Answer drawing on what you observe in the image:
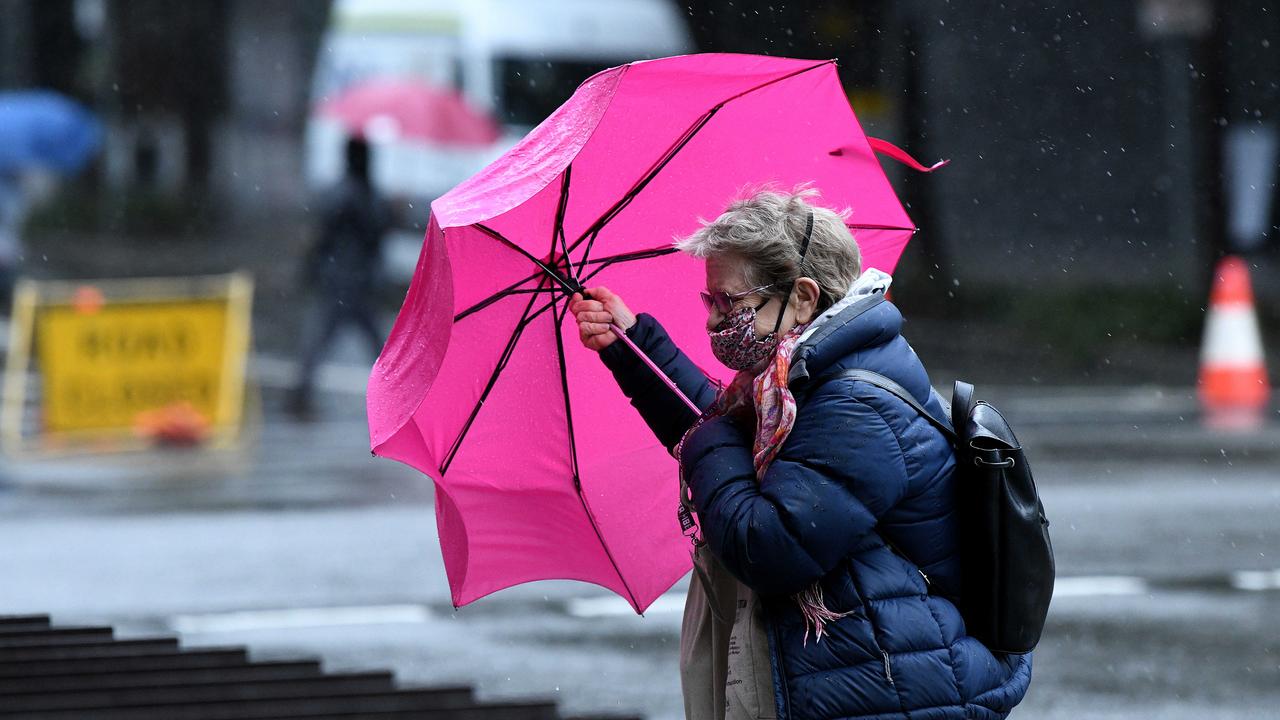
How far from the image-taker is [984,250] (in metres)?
25.6

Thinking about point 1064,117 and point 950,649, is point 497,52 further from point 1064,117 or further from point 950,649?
point 950,649

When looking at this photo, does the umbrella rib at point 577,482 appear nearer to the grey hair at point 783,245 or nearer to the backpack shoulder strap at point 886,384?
the grey hair at point 783,245

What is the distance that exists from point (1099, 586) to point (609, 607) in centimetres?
218

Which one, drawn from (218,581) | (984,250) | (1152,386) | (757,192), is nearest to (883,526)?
(757,192)

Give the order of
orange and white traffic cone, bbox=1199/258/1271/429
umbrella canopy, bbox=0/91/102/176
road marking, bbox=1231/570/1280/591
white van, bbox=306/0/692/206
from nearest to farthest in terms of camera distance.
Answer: road marking, bbox=1231/570/1280/591 → orange and white traffic cone, bbox=1199/258/1271/429 → umbrella canopy, bbox=0/91/102/176 → white van, bbox=306/0/692/206

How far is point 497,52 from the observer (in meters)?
22.7

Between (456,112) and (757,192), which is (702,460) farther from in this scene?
(456,112)

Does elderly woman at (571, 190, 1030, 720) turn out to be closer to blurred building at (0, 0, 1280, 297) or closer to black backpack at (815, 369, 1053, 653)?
black backpack at (815, 369, 1053, 653)

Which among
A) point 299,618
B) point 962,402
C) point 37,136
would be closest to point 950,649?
point 962,402

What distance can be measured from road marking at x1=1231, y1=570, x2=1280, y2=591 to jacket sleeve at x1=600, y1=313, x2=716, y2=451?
207 inches

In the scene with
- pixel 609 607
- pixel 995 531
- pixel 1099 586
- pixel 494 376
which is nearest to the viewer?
pixel 995 531

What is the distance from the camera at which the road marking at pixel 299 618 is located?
718 cm

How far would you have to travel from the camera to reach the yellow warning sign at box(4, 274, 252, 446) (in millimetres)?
12617

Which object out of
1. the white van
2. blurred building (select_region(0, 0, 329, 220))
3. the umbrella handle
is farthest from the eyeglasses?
blurred building (select_region(0, 0, 329, 220))
